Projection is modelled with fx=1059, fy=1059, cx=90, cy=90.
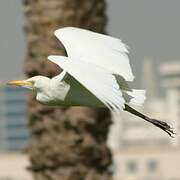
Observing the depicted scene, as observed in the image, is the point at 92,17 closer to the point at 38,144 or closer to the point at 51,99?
the point at 38,144

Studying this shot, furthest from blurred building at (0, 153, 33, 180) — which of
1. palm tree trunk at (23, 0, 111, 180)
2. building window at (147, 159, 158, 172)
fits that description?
palm tree trunk at (23, 0, 111, 180)

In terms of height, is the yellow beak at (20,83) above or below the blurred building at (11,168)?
above

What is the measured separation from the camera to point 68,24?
41.5 ft

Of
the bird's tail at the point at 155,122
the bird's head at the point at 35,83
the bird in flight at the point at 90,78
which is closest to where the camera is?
the bird in flight at the point at 90,78

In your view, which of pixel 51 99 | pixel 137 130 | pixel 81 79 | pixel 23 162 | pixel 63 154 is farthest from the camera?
pixel 137 130

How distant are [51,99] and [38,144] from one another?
3.29m

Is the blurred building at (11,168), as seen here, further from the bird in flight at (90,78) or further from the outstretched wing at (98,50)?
the bird in flight at (90,78)

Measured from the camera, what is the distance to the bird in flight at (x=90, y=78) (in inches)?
324

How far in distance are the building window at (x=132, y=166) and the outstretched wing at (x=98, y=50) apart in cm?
11254

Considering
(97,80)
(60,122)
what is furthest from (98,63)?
(60,122)

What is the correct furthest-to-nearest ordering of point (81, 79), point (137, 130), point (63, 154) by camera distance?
point (137, 130) → point (63, 154) → point (81, 79)

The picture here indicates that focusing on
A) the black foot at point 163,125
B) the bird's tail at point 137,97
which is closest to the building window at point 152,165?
the black foot at point 163,125

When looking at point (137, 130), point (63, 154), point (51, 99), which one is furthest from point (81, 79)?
point (137, 130)

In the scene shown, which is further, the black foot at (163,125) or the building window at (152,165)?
the building window at (152,165)
